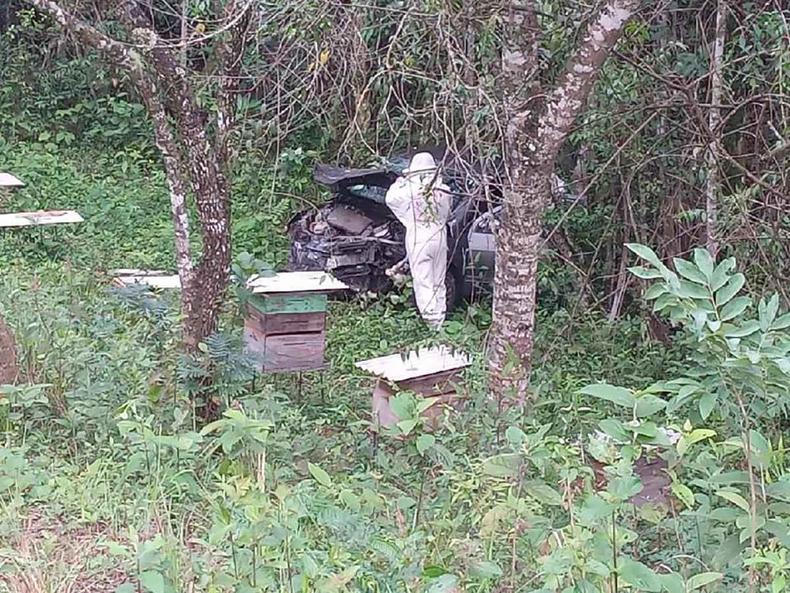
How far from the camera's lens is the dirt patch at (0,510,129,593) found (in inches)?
95.0

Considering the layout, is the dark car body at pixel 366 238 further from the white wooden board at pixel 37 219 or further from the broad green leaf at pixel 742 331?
the broad green leaf at pixel 742 331

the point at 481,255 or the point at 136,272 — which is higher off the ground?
the point at 481,255

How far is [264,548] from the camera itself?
215 cm

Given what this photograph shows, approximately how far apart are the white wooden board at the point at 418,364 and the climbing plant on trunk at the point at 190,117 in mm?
810

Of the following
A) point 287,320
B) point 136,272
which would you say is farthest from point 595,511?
point 136,272

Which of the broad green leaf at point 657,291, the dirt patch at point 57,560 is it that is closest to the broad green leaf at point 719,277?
the broad green leaf at point 657,291

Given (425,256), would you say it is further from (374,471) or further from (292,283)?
(374,471)

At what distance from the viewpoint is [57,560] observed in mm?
2570

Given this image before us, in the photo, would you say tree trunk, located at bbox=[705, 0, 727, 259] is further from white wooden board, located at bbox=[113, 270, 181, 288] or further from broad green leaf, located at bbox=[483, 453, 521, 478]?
white wooden board, located at bbox=[113, 270, 181, 288]

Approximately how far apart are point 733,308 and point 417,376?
259 cm

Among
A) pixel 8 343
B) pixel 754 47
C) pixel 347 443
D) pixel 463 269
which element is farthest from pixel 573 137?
pixel 8 343

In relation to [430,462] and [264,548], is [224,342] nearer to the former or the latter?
[430,462]

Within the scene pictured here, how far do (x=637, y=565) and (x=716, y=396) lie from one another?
43 centimetres

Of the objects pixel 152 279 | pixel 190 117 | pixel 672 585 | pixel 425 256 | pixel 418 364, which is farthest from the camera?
pixel 425 256
